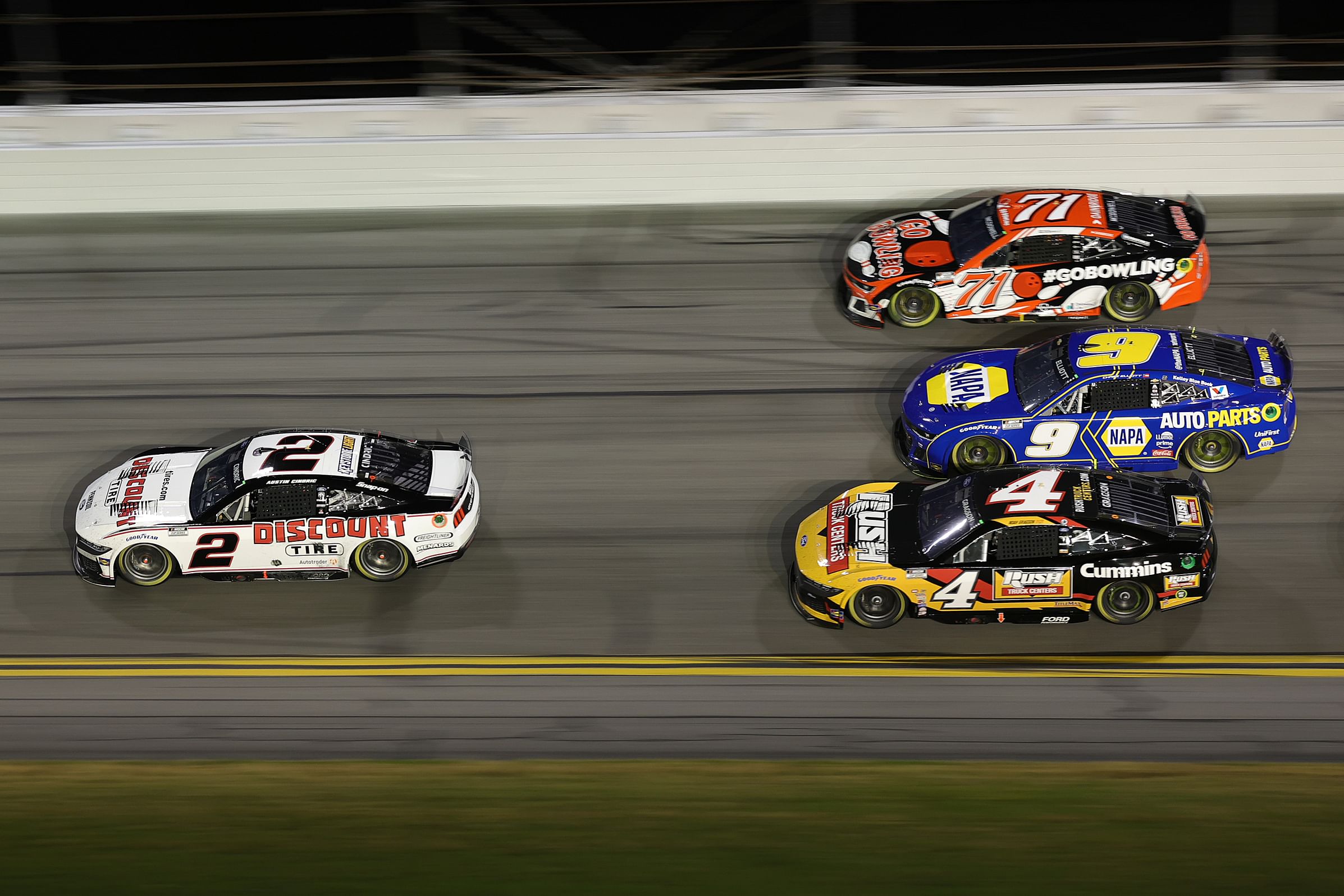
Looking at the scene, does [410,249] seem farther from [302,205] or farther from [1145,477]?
[1145,477]

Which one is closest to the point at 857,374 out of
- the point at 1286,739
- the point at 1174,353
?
the point at 1174,353

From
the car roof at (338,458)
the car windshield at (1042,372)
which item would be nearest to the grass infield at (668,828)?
the car roof at (338,458)

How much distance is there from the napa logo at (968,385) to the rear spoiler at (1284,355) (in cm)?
260

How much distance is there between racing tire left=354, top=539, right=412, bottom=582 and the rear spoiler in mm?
8404

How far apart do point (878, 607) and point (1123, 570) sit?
2016 mm

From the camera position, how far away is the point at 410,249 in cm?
1627

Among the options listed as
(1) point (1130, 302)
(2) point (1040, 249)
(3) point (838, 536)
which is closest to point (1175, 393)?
(1) point (1130, 302)

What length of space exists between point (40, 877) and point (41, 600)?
3908 mm

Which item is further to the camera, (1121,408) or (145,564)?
(1121,408)

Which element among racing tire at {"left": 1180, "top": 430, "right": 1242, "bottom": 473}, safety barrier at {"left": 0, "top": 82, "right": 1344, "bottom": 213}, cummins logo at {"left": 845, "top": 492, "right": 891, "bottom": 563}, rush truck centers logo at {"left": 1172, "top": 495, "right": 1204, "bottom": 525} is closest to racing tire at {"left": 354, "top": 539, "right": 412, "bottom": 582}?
cummins logo at {"left": 845, "top": 492, "right": 891, "bottom": 563}

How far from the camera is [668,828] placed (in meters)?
8.88

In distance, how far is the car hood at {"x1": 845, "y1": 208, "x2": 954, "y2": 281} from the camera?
46.7ft

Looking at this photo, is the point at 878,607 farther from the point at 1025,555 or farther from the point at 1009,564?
the point at 1025,555

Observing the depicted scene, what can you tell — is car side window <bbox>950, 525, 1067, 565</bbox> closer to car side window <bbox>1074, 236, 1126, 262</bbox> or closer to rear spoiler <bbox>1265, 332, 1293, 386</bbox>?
rear spoiler <bbox>1265, 332, 1293, 386</bbox>
